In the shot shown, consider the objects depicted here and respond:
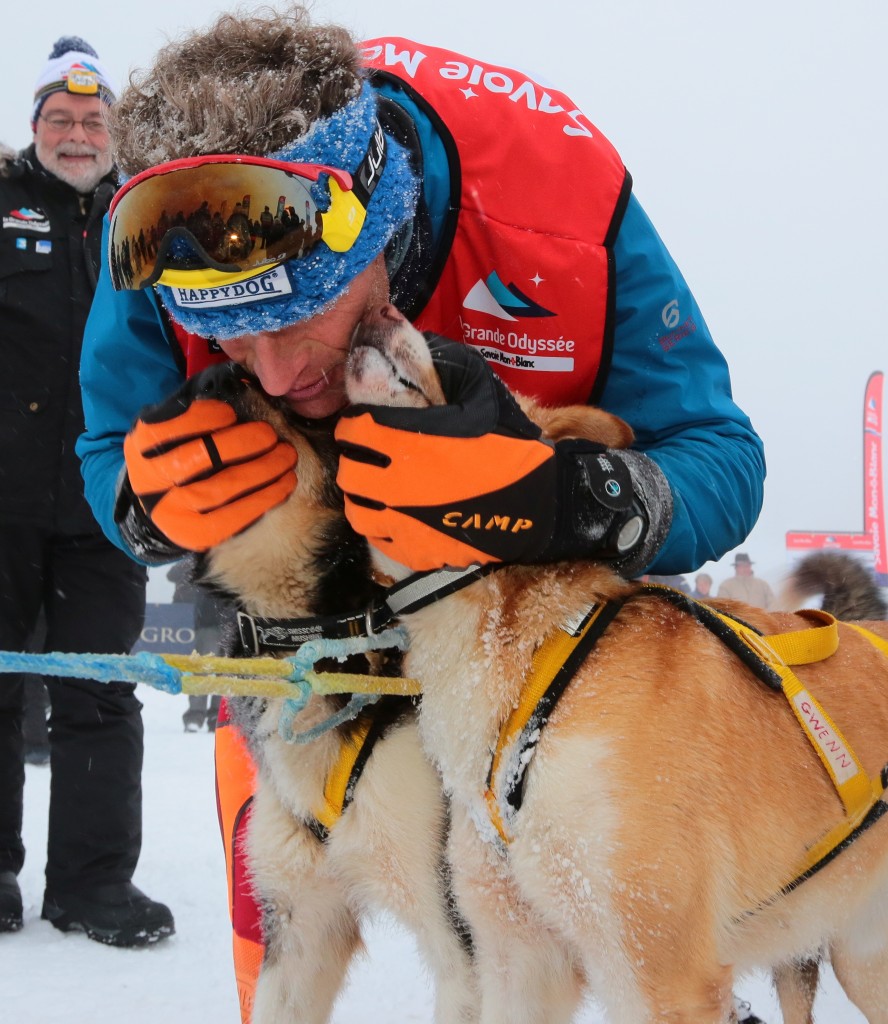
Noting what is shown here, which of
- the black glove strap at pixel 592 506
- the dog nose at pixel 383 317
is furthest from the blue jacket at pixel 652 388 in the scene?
the dog nose at pixel 383 317

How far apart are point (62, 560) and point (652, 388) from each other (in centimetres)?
208

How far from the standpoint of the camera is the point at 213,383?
157 centimetres

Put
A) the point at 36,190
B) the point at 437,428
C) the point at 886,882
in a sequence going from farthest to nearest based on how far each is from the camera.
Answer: the point at 36,190 < the point at 886,882 < the point at 437,428

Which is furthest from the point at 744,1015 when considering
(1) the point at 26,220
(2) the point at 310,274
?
(1) the point at 26,220

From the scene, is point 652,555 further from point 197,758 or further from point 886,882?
point 197,758

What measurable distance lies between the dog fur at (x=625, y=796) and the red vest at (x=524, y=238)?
0.29 metres

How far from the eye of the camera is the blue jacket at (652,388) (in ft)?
5.95

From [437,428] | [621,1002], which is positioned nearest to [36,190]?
[437,428]

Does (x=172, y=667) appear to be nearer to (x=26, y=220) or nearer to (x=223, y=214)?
(x=223, y=214)

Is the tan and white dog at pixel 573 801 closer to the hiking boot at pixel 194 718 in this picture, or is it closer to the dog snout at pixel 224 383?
the dog snout at pixel 224 383

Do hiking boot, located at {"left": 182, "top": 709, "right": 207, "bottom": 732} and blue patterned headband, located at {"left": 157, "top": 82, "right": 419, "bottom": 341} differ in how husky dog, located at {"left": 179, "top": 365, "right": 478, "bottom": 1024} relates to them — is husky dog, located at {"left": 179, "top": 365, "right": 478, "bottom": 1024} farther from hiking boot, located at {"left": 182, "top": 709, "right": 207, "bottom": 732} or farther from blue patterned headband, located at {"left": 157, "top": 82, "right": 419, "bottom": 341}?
hiking boot, located at {"left": 182, "top": 709, "right": 207, "bottom": 732}

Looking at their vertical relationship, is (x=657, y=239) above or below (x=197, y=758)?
above

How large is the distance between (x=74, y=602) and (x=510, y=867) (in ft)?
6.83

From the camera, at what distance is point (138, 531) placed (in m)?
1.74
